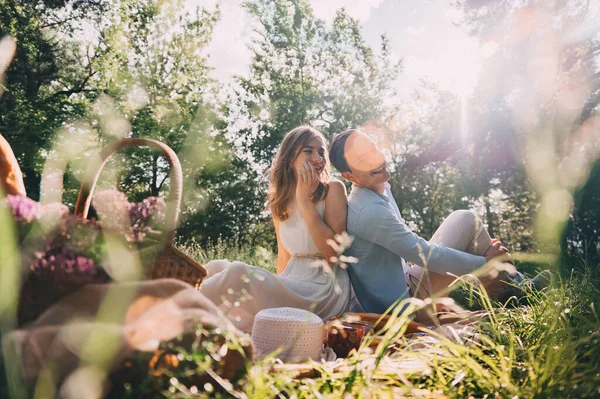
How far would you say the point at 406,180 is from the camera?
16641 mm

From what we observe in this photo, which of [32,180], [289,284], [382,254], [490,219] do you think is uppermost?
[382,254]

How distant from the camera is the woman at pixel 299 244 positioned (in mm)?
2779

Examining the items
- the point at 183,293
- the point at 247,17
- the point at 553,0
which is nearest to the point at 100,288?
the point at 183,293

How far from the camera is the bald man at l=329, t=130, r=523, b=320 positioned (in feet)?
9.91

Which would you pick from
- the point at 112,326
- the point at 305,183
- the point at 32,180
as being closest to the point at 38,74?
the point at 32,180

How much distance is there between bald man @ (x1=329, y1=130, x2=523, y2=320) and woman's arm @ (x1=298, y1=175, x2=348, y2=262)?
0.23ft

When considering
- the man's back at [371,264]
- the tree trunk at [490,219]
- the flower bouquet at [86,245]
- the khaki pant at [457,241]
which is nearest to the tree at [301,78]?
the tree trunk at [490,219]

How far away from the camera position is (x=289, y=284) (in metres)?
2.93

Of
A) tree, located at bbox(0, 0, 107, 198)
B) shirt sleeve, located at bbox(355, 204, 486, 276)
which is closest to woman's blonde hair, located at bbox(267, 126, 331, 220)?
shirt sleeve, located at bbox(355, 204, 486, 276)

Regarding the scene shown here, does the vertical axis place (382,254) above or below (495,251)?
below

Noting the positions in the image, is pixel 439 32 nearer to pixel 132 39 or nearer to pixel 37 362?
pixel 132 39

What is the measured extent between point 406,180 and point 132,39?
1138 cm

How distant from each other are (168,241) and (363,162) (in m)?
2.08

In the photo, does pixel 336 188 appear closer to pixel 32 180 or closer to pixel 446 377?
pixel 446 377
